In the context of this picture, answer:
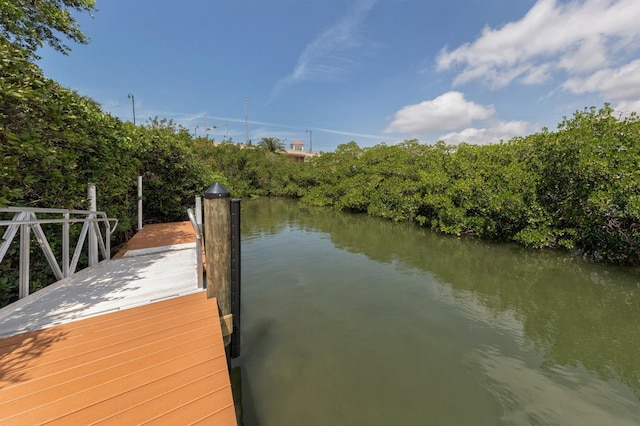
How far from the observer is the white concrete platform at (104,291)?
2824mm

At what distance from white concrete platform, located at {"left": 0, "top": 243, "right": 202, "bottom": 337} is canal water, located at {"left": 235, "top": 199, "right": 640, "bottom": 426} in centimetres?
144

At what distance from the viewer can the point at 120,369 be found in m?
2.00

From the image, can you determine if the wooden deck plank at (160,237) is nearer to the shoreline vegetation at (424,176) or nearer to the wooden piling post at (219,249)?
the shoreline vegetation at (424,176)

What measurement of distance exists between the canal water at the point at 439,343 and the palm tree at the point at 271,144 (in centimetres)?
3830

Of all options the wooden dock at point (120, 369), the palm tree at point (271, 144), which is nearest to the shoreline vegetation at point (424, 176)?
the wooden dock at point (120, 369)

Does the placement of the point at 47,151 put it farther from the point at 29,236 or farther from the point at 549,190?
the point at 549,190

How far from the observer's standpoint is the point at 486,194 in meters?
10.7

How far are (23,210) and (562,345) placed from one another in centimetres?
733

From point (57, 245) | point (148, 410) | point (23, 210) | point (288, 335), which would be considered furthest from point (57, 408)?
point (57, 245)

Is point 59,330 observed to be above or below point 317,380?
above

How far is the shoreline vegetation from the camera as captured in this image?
3.35 meters

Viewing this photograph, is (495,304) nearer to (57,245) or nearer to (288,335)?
(288,335)

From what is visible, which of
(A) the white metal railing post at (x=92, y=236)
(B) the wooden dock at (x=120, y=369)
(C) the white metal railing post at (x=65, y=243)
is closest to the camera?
(B) the wooden dock at (x=120, y=369)

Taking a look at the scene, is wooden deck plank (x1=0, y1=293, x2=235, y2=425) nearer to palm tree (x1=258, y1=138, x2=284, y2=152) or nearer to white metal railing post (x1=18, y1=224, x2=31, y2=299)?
white metal railing post (x1=18, y1=224, x2=31, y2=299)
